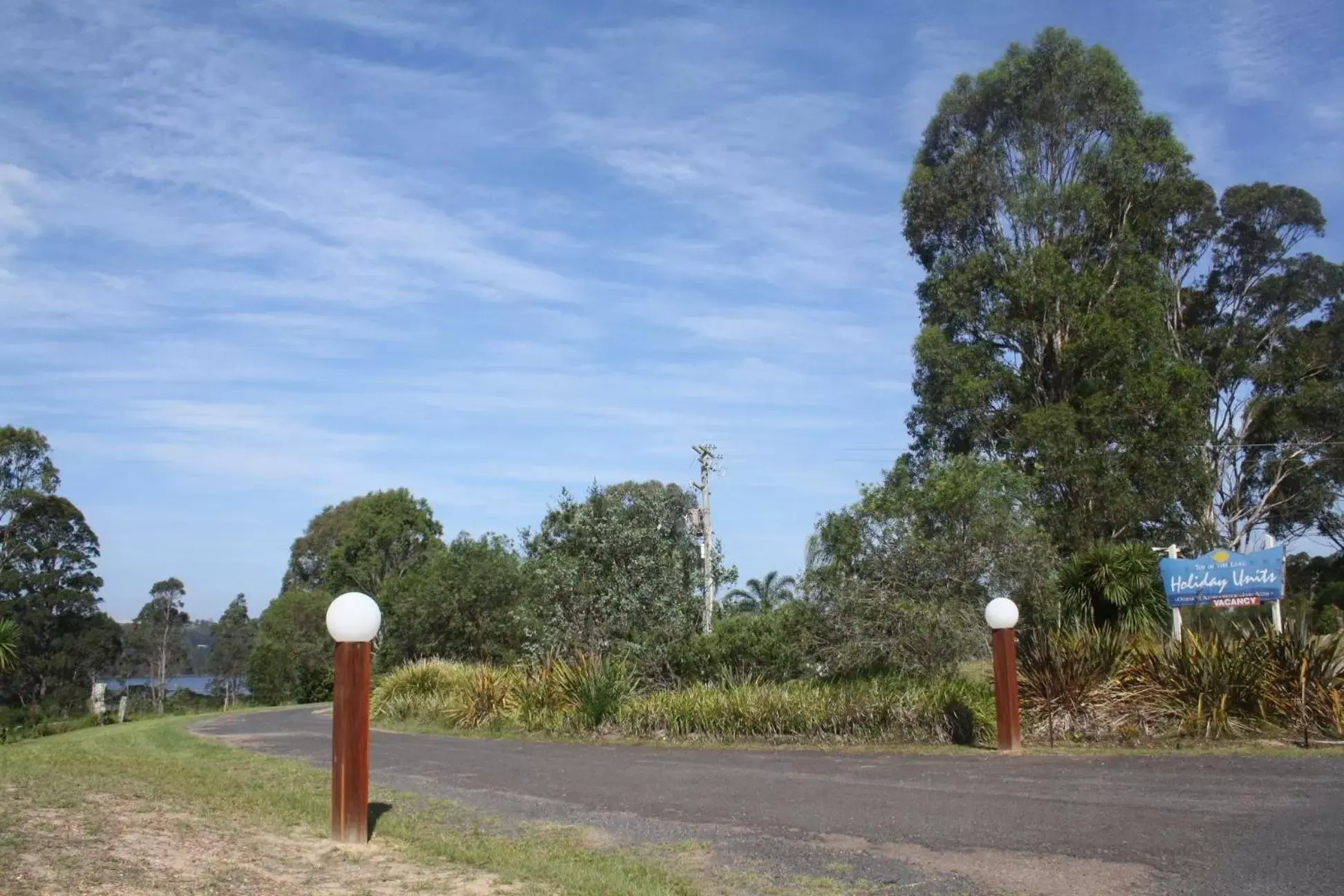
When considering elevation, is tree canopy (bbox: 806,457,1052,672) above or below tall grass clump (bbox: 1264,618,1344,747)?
above

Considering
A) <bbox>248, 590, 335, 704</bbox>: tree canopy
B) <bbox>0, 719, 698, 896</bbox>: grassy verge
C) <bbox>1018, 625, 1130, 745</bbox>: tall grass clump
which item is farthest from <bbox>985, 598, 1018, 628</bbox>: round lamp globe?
<bbox>248, 590, 335, 704</bbox>: tree canopy

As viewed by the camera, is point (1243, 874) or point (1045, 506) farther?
point (1045, 506)

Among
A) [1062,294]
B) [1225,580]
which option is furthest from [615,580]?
[1062,294]

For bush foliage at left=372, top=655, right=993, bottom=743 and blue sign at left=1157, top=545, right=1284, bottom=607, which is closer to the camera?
bush foliage at left=372, top=655, right=993, bottom=743

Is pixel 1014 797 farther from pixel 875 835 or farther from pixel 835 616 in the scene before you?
pixel 835 616

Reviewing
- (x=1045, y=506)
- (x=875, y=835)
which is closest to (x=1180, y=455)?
(x=1045, y=506)

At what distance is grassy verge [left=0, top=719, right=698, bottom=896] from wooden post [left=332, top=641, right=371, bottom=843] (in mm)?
218

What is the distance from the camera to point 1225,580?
634 inches

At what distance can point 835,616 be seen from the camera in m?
17.1

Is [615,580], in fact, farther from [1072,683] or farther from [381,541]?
[381,541]

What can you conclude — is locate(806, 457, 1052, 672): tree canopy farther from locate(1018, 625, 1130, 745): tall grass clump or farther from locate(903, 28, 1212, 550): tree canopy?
locate(903, 28, 1212, 550): tree canopy

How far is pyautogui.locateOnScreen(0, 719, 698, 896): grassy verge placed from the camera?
606 cm

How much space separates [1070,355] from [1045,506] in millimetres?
4228

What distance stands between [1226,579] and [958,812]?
930 centimetres
